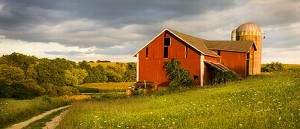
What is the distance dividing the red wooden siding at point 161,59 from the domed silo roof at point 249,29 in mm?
20856

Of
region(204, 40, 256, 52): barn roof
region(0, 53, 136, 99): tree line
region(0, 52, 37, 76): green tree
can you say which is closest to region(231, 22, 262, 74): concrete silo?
region(204, 40, 256, 52): barn roof

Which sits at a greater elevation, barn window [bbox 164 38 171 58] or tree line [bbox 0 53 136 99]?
barn window [bbox 164 38 171 58]

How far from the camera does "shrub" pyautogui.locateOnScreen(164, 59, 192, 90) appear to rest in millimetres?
42719

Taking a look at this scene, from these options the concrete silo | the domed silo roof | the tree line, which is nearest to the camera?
the tree line

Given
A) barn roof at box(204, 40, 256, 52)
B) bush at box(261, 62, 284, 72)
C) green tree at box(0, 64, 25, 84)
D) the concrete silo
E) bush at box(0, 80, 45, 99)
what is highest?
the concrete silo

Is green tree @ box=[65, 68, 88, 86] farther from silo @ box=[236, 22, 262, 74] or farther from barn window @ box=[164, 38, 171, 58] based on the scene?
barn window @ box=[164, 38, 171, 58]

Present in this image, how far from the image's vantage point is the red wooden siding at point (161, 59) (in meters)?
43.6

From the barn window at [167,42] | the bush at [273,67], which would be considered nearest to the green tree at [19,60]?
the barn window at [167,42]

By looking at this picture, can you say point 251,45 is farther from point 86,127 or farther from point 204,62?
point 86,127

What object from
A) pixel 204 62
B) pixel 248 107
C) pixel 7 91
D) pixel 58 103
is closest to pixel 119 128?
pixel 248 107

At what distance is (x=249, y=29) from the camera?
199 feet

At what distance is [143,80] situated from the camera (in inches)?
1815

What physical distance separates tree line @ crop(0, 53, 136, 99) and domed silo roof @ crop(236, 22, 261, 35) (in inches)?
1393

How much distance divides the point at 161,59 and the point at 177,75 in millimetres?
3402
